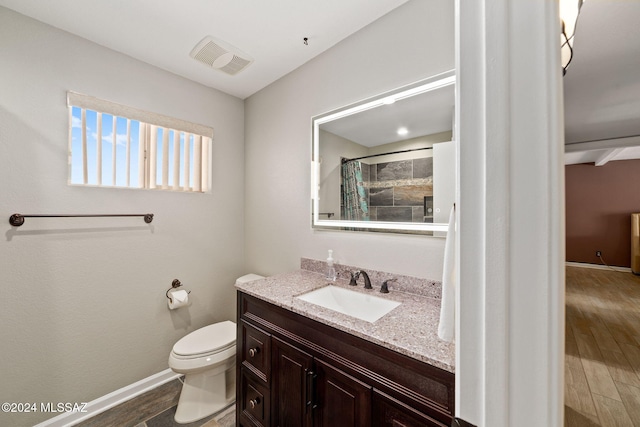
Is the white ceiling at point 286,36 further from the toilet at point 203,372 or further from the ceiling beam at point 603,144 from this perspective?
the toilet at point 203,372

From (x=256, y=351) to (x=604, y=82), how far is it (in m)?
1.76

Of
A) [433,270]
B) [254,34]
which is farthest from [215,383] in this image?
[254,34]

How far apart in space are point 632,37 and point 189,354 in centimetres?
231

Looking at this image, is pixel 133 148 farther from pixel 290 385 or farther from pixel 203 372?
pixel 290 385

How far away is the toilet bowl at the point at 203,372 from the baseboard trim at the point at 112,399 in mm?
379

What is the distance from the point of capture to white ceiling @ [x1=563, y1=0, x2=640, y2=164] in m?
0.63

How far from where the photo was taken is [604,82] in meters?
0.70

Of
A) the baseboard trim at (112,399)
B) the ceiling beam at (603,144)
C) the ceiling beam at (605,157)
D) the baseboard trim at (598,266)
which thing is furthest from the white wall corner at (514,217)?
the baseboard trim at (112,399)

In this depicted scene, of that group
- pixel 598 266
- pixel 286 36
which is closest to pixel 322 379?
pixel 598 266

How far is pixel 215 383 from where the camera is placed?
1729mm

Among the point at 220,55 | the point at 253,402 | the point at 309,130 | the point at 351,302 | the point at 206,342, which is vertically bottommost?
the point at 253,402

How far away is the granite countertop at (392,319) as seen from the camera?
814mm

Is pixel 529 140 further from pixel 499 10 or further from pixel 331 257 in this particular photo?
pixel 331 257

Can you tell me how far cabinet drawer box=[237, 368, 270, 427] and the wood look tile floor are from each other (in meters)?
1.25
